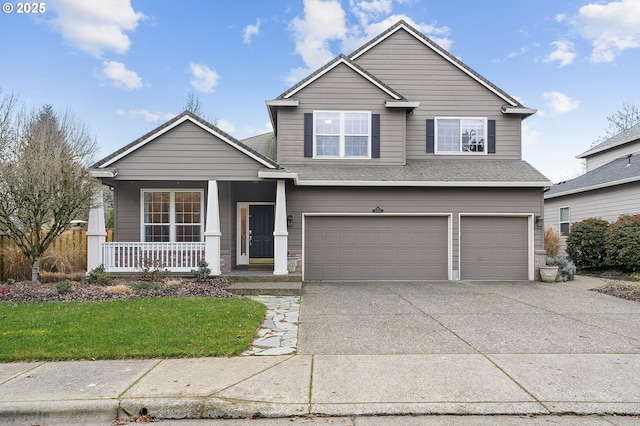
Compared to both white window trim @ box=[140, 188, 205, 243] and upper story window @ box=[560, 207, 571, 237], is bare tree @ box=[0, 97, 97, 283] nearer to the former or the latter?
white window trim @ box=[140, 188, 205, 243]

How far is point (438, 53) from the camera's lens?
44.2 feet

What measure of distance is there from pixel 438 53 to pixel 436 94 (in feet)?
4.79

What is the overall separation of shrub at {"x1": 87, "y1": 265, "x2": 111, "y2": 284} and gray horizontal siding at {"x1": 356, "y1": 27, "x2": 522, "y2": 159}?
9975 mm

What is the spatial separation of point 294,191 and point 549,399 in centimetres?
896

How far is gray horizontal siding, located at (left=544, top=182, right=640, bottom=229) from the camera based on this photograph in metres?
14.9

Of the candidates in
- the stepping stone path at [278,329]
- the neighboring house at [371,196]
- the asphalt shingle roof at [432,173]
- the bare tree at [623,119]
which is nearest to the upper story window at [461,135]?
the neighboring house at [371,196]

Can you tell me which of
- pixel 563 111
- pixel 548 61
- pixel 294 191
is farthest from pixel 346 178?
pixel 563 111

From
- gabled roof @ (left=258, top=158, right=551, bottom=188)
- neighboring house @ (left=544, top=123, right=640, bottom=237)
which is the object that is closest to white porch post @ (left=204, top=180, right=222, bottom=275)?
gabled roof @ (left=258, top=158, right=551, bottom=188)

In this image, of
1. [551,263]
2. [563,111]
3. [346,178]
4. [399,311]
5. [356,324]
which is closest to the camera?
[356,324]

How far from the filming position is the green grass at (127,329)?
4.80 m

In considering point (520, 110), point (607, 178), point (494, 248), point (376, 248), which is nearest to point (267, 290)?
point (376, 248)

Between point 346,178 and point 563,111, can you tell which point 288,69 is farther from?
point 563,111

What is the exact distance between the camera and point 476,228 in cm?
1212

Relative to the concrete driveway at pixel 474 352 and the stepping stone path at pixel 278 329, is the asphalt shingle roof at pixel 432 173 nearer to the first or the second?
the concrete driveway at pixel 474 352
